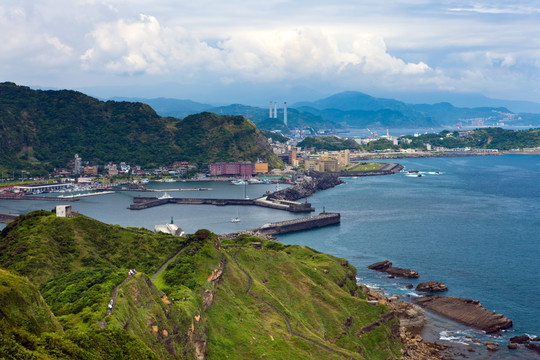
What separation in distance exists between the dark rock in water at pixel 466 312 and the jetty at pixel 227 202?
148ft

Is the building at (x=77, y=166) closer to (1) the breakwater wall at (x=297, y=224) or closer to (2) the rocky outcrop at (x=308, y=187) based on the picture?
(2) the rocky outcrop at (x=308, y=187)

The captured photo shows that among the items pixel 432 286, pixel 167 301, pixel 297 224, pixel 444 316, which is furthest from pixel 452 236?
pixel 167 301

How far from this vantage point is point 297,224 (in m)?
79.5

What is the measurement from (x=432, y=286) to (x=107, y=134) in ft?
406

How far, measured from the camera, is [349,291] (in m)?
44.1

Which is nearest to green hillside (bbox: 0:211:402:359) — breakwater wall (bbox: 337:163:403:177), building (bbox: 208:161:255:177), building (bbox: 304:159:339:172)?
building (bbox: 208:161:255:177)

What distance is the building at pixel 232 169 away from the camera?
143250 mm

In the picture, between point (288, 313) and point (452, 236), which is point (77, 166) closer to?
point (452, 236)

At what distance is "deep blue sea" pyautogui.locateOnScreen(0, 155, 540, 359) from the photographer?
167 ft

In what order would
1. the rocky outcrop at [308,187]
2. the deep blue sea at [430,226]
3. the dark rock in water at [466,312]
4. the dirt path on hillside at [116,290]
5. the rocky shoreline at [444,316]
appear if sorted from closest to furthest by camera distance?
1. the dirt path on hillside at [116,290]
2. the rocky shoreline at [444,316]
3. the dark rock in water at [466,312]
4. the deep blue sea at [430,226]
5. the rocky outcrop at [308,187]

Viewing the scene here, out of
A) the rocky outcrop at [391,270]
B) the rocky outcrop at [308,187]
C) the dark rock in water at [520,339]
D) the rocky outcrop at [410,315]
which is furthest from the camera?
the rocky outcrop at [308,187]

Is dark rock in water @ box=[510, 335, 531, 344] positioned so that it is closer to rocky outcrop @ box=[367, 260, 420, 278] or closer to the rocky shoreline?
the rocky shoreline

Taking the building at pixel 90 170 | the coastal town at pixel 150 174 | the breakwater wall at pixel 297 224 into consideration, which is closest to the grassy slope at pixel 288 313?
the breakwater wall at pixel 297 224

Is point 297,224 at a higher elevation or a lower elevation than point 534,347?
higher
